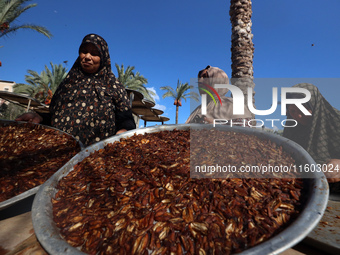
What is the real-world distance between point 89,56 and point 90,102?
1.87 feet

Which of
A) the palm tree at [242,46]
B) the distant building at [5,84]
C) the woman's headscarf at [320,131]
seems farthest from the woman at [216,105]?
the distant building at [5,84]

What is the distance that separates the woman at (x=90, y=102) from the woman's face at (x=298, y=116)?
85.2 inches

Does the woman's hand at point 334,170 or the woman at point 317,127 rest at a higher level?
the woman at point 317,127

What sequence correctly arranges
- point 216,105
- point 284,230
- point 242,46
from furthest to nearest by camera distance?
point 242,46 → point 216,105 → point 284,230

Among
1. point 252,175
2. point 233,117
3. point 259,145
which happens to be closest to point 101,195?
point 252,175

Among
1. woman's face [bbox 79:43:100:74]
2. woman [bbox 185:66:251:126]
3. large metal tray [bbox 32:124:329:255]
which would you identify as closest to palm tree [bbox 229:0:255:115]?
woman [bbox 185:66:251:126]

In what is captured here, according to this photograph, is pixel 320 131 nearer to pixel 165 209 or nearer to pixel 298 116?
pixel 298 116

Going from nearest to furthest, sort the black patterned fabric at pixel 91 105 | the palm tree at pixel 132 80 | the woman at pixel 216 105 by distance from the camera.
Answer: the black patterned fabric at pixel 91 105
the woman at pixel 216 105
the palm tree at pixel 132 80

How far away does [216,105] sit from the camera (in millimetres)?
3178

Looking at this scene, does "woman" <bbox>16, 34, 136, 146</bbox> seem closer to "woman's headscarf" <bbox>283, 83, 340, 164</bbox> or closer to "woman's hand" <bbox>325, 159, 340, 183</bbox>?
"woman's hand" <bbox>325, 159, 340, 183</bbox>

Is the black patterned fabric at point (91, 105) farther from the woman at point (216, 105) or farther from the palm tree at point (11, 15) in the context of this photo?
the palm tree at point (11, 15)

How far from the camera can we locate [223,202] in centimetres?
105

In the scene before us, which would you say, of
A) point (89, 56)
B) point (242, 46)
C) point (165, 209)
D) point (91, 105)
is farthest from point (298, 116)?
point (242, 46)

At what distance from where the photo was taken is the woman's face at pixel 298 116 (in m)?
2.59
